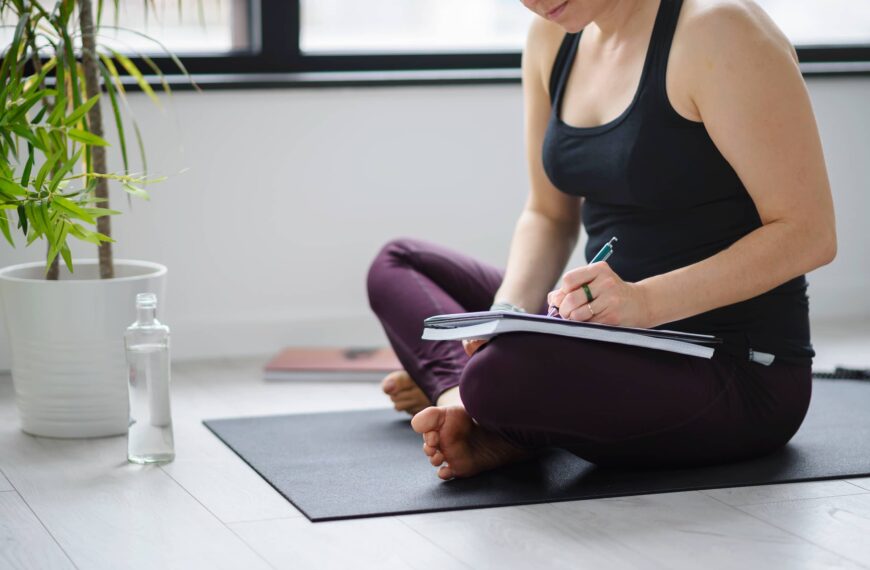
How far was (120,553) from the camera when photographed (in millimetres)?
1587

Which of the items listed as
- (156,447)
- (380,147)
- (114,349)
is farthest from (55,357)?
(380,147)

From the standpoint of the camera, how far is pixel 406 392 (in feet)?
7.41

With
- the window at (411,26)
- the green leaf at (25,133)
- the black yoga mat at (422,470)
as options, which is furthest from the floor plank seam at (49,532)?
the window at (411,26)

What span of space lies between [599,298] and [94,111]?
1.05 meters

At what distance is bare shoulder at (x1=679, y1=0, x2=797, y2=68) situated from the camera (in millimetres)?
1721

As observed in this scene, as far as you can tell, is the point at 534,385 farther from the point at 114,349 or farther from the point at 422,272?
the point at 114,349

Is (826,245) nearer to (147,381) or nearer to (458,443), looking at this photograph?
(458,443)

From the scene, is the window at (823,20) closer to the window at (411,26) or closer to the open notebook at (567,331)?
the window at (411,26)

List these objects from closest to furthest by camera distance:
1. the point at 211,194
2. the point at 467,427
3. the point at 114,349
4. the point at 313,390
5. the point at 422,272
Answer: the point at 467,427 < the point at 114,349 < the point at 422,272 < the point at 313,390 < the point at 211,194

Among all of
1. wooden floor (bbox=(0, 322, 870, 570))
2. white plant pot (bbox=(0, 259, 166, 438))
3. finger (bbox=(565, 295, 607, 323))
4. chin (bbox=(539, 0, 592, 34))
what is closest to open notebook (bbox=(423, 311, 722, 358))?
finger (bbox=(565, 295, 607, 323))

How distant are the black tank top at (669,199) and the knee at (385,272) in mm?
440

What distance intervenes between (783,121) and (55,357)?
127cm

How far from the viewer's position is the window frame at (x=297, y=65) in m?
3.01

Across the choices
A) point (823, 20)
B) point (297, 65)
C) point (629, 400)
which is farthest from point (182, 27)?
point (823, 20)
